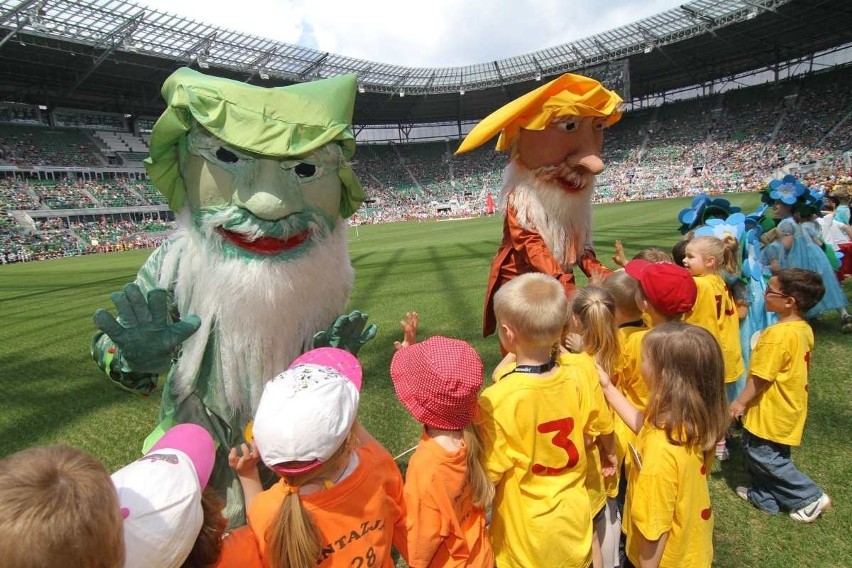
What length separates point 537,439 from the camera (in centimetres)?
179

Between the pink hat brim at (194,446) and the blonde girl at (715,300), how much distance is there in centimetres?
254

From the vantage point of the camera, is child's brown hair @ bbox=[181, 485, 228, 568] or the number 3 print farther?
the number 3 print

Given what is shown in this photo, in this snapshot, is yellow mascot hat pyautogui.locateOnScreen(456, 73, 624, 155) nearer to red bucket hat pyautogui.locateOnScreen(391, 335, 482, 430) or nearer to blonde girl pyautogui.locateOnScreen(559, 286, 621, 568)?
blonde girl pyautogui.locateOnScreen(559, 286, 621, 568)

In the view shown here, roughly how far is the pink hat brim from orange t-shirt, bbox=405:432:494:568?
593 millimetres

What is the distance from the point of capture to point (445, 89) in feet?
139

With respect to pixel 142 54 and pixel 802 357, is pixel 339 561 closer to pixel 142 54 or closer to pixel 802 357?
pixel 802 357

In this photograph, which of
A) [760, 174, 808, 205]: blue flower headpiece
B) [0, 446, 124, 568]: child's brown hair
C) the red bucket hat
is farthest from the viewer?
[760, 174, 808, 205]: blue flower headpiece

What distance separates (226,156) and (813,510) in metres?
Answer: 3.35

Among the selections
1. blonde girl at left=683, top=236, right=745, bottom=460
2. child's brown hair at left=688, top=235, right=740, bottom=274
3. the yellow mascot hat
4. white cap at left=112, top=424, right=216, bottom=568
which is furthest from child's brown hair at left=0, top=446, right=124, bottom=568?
child's brown hair at left=688, top=235, right=740, bottom=274

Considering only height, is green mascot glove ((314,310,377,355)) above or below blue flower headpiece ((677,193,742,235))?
above

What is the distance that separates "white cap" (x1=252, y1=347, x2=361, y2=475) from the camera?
1.29m

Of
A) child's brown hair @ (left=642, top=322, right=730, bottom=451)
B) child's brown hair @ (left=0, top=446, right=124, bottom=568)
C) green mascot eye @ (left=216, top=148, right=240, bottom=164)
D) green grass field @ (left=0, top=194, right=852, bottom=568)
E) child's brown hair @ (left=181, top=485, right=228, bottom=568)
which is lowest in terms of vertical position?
green grass field @ (left=0, top=194, right=852, bottom=568)

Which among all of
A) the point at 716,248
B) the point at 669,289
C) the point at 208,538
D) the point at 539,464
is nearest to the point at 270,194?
the point at 208,538

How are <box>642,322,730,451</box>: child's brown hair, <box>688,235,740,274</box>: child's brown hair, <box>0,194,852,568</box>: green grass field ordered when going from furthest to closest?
<box>688,235,740,274</box>: child's brown hair, <box>0,194,852,568</box>: green grass field, <box>642,322,730,451</box>: child's brown hair
